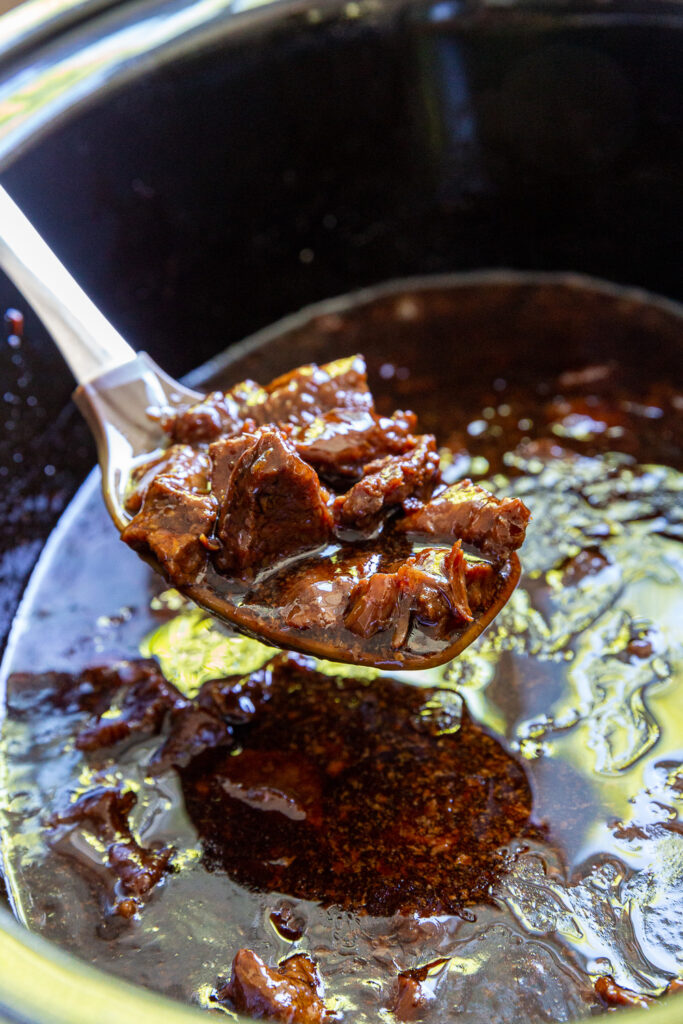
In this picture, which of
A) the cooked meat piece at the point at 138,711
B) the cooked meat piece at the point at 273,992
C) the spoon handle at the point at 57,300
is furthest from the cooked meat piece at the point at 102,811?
the spoon handle at the point at 57,300

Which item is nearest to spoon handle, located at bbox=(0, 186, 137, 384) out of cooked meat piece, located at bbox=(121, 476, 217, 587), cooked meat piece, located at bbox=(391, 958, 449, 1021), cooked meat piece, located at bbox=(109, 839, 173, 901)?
cooked meat piece, located at bbox=(121, 476, 217, 587)

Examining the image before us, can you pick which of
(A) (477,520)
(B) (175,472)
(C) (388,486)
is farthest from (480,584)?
(B) (175,472)

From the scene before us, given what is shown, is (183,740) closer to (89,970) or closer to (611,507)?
(89,970)

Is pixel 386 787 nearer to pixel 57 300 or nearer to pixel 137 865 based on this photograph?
pixel 137 865

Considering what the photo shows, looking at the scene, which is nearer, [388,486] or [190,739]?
[388,486]

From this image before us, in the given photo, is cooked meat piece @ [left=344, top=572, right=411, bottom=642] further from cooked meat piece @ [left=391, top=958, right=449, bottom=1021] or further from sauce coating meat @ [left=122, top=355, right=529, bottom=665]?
cooked meat piece @ [left=391, top=958, right=449, bottom=1021]

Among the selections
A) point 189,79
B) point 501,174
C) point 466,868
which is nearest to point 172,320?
point 189,79
